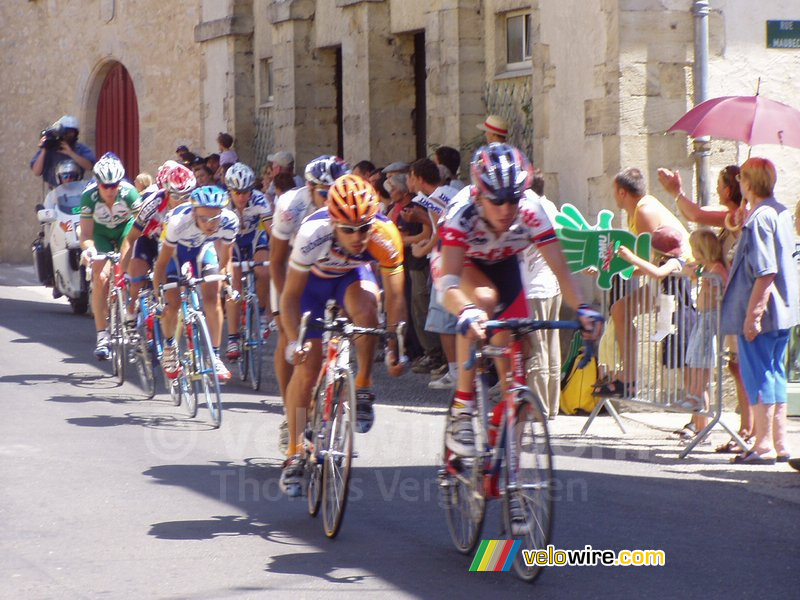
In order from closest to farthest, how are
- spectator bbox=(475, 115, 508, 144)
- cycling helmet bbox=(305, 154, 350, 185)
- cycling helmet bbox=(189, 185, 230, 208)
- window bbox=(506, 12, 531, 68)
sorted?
cycling helmet bbox=(305, 154, 350, 185) < cycling helmet bbox=(189, 185, 230, 208) < spectator bbox=(475, 115, 508, 144) < window bbox=(506, 12, 531, 68)

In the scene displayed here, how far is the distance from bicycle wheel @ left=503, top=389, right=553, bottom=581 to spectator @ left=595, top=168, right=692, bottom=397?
3.92 metres

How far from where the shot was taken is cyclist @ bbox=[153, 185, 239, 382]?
995 cm

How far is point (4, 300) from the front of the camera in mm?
19609

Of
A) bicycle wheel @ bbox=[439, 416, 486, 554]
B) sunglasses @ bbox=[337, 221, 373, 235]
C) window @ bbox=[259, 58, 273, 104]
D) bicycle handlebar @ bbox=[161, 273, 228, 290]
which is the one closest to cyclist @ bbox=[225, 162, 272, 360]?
bicycle handlebar @ bbox=[161, 273, 228, 290]

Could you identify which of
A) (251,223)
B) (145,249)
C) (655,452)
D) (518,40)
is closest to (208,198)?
(145,249)

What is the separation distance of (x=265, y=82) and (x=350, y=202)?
14509 millimetres

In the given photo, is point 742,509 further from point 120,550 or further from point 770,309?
point 120,550

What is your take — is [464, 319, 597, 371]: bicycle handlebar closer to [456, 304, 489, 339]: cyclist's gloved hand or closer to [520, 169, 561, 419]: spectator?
[456, 304, 489, 339]: cyclist's gloved hand

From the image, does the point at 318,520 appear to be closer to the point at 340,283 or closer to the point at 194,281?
the point at 340,283

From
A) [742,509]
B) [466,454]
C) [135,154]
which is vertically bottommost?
[742,509]

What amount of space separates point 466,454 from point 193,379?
4311 mm

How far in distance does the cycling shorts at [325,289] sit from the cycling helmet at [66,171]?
430 inches

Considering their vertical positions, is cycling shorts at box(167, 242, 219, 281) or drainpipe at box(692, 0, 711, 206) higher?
drainpipe at box(692, 0, 711, 206)

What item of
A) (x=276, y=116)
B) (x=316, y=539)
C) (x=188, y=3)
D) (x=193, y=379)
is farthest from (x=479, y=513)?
(x=188, y=3)
